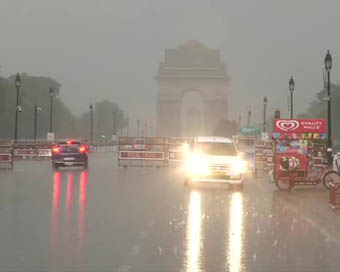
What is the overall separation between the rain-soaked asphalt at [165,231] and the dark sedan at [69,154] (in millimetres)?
15098

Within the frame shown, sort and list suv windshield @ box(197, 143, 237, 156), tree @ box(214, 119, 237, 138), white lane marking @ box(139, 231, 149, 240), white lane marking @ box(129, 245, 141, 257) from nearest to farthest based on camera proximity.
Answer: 1. white lane marking @ box(129, 245, 141, 257)
2. white lane marking @ box(139, 231, 149, 240)
3. suv windshield @ box(197, 143, 237, 156)
4. tree @ box(214, 119, 237, 138)

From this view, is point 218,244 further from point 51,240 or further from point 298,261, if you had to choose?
point 51,240

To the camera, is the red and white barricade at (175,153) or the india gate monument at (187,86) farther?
the india gate monument at (187,86)

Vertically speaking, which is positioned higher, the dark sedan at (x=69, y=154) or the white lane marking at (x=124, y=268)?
the dark sedan at (x=69, y=154)

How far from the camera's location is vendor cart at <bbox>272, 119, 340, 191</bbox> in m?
21.3

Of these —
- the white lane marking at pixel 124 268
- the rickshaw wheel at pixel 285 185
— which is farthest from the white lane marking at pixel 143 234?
the rickshaw wheel at pixel 285 185

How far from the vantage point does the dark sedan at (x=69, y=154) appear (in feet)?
116

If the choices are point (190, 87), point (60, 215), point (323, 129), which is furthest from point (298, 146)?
point (190, 87)

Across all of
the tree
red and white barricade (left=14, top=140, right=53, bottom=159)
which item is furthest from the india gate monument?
red and white barricade (left=14, top=140, right=53, bottom=159)

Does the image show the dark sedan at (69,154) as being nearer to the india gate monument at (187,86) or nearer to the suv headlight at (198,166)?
the suv headlight at (198,166)

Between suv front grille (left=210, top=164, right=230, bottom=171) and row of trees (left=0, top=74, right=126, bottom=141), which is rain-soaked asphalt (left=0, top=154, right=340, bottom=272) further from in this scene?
row of trees (left=0, top=74, right=126, bottom=141)

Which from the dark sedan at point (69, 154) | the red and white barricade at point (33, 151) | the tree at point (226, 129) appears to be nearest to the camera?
the dark sedan at point (69, 154)

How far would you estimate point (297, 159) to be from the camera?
2125cm

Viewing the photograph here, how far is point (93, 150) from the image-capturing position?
84.2 metres
